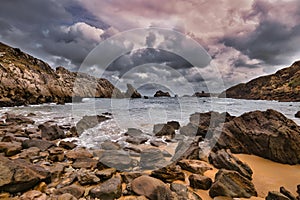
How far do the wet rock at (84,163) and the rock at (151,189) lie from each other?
6.92 ft

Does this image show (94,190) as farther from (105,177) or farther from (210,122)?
(210,122)

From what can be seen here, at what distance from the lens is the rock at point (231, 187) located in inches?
175

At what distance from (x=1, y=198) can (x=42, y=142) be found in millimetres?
4560

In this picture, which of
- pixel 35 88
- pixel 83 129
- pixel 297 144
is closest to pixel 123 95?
pixel 35 88

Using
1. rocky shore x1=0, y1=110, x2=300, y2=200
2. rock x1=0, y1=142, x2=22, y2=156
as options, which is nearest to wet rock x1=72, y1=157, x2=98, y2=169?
rocky shore x1=0, y1=110, x2=300, y2=200

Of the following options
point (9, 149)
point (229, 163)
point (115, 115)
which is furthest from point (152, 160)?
point (115, 115)

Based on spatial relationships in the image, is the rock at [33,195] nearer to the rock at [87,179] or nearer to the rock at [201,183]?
the rock at [87,179]

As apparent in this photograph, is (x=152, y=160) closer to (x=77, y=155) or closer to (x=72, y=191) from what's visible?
(x=72, y=191)

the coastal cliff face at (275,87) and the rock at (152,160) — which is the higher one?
the coastal cliff face at (275,87)

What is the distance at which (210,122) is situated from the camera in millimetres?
13344

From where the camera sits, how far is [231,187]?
14.9 ft

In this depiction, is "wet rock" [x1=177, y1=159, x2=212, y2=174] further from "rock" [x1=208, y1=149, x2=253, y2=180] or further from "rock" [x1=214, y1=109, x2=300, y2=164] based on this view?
"rock" [x1=214, y1=109, x2=300, y2=164]

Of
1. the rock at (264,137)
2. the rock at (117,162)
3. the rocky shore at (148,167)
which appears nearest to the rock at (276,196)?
the rocky shore at (148,167)

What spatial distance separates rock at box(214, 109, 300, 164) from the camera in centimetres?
728
